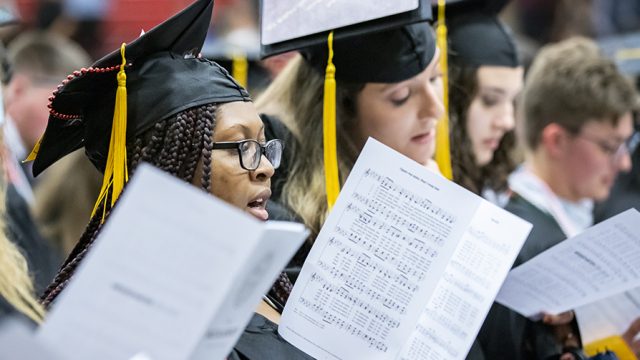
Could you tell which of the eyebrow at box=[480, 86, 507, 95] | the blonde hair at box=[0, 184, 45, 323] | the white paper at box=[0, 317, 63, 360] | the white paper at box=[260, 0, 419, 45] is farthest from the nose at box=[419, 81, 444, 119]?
the white paper at box=[0, 317, 63, 360]

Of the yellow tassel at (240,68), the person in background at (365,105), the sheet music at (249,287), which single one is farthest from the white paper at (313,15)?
the sheet music at (249,287)

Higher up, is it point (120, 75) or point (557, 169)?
point (120, 75)

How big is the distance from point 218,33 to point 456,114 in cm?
485

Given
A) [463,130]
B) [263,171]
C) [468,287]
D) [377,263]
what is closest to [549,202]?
[463,130]

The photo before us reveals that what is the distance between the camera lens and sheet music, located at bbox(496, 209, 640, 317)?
2.80 m

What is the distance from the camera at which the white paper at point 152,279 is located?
1.59m

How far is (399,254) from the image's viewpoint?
8.19ft

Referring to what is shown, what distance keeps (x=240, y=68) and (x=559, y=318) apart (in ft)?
5.36

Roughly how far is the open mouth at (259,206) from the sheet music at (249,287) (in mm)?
690

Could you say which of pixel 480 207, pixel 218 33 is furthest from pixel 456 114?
pixel 218 33

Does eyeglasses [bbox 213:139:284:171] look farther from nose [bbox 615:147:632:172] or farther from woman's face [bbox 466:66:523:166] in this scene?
nose [bbox 615:147:632:172]

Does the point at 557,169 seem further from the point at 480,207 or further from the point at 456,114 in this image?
the point at 480,207

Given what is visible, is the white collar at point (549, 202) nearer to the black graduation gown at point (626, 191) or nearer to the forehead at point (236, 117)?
the black graduation gown at point (626, 191)

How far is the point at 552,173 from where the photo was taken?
14.5 feet
